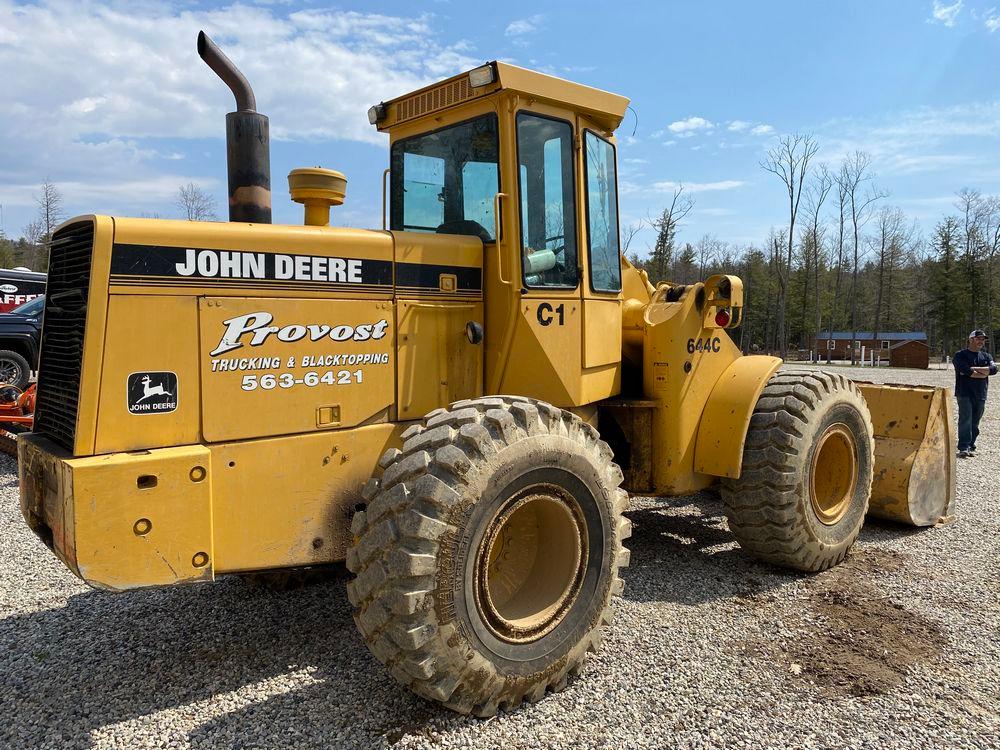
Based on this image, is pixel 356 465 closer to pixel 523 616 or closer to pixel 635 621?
pixel 523 616

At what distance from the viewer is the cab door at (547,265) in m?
3.99

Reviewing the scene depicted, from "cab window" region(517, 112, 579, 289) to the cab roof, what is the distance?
15 centimetres

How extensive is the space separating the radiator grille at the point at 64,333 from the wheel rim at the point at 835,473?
4.77 metres

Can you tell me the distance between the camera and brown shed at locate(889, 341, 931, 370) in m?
33.9

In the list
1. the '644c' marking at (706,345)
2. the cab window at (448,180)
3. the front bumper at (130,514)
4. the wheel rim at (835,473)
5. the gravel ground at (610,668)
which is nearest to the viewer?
the front bumper at (130,514)

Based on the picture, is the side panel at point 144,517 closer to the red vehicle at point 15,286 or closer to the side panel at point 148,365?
the side panel at point 148,365

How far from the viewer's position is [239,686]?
3502 millimetres

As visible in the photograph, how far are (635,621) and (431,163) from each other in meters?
3.13

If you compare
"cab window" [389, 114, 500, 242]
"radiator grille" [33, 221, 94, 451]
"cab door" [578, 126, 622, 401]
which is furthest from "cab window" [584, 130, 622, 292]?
"radiator grille" [33, 221, 94, 451]

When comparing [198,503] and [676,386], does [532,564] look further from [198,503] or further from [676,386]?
[676,386]

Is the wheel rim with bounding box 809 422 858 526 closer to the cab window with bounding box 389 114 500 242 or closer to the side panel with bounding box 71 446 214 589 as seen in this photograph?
the cab window with bounding box 389 114 500 242

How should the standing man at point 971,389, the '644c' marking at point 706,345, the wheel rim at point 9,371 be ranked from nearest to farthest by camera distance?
1. the '644c' marking at point 706,345
2. the standing man at point 971,389
3. the wheel rim at point 9,371

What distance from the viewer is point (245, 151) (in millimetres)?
3877

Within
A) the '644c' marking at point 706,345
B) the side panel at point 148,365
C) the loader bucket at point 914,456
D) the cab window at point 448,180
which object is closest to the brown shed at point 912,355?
the loader bucket at point 914,456
